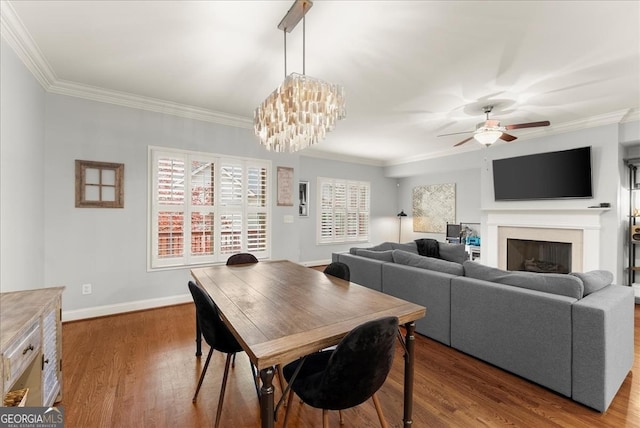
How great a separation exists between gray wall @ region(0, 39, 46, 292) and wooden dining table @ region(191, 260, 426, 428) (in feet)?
4.86

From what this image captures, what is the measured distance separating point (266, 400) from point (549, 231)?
5134 millimetres

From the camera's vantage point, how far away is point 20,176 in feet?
7.91

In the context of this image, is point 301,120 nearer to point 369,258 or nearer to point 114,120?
point 369,258

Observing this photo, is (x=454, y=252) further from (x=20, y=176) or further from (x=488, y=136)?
(x=20, y=176)

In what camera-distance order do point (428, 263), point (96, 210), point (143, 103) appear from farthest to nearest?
point (143, 103)
point (96, 210)
point (428, 263)

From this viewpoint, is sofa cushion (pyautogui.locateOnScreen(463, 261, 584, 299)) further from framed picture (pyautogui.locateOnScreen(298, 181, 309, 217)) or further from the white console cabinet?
framed picture (pyautogui.locateOnScreen(298, 181, 309, 217))

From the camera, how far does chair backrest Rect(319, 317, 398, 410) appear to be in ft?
3.64

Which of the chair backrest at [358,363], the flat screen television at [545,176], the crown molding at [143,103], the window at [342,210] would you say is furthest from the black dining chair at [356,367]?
the window at [342,210]

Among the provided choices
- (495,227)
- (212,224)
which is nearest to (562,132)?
(495,227)

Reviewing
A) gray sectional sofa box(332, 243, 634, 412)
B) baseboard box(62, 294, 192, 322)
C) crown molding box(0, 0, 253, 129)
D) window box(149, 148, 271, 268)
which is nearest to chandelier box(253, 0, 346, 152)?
gray sectional sofa box(332, 243, 634, 412)

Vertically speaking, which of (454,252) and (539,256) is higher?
(454,252)

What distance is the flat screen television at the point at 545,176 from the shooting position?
13.4 ft

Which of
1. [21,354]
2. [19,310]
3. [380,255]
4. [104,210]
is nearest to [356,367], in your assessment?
[21,354]

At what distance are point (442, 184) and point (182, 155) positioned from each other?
563cm
